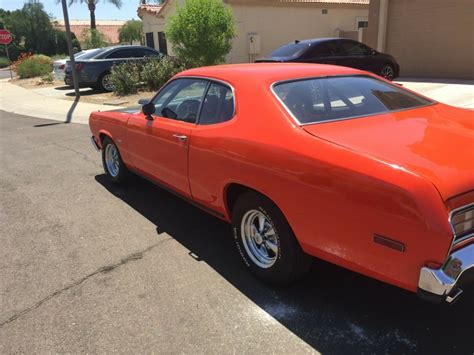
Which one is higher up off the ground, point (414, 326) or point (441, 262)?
point (441, 262)

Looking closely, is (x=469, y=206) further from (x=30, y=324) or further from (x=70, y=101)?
(x=70, y=101)

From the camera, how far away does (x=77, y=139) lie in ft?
30.4

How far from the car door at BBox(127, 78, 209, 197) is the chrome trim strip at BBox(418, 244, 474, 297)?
2222 mm

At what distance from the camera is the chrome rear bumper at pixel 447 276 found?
7.08 feet

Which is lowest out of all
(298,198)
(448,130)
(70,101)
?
(70,101)

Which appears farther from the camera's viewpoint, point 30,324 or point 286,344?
point 30,324

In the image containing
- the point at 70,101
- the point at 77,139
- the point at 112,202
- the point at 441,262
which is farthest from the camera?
the point at 70,101

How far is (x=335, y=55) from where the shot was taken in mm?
12656

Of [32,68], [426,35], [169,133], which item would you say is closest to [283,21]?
[426,35]

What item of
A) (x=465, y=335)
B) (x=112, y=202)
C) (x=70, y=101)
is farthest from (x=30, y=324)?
(x=70, y=101)

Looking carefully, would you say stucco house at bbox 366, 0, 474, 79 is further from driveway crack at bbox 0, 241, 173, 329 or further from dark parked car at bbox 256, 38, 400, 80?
driveway crack at bbox 0, 241, 173, 329

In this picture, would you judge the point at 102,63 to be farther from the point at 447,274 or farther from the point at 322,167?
the point at 447,274

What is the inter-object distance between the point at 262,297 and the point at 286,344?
0.53 m

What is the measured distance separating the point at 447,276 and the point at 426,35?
53.4ft
